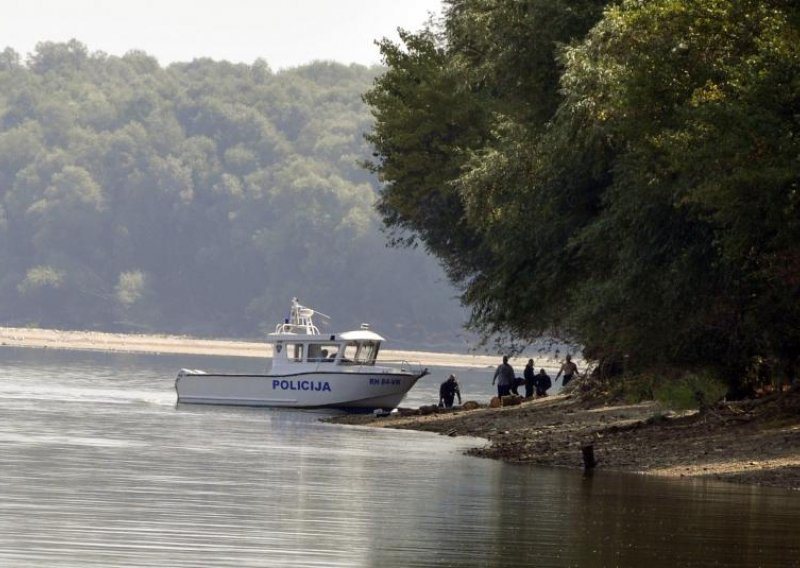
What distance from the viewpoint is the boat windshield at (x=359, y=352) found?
5453 cm

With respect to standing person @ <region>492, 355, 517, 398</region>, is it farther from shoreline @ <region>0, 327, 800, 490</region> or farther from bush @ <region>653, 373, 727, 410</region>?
bush @ <region>653, 373, 727, 410</region>

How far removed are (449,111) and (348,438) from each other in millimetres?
11979

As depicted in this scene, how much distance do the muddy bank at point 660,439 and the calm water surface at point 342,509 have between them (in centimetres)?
109

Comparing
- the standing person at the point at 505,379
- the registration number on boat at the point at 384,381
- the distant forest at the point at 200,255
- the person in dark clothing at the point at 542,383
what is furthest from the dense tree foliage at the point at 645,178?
the distant forest at the point at 200,255

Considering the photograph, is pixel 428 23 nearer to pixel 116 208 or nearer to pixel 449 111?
pixel 449 111

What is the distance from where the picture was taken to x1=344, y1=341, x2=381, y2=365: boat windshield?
5453 cm

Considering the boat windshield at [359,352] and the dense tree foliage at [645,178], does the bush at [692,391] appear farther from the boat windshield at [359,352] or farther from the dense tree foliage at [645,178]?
the boat windshield at [359,352]

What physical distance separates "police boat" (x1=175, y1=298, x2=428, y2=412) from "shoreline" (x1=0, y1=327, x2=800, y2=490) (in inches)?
156

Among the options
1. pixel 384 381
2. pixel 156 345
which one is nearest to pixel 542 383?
pixel 384 381

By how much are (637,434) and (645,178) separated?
237 inches

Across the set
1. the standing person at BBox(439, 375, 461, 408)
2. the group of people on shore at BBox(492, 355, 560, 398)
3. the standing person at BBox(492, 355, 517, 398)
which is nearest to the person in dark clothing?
the group of people on shore at BBox(492, 355, 560, 398)

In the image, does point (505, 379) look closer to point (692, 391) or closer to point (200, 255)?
point (692, 391)

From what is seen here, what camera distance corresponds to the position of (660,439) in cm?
3284

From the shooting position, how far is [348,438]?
38125 millimetres
